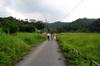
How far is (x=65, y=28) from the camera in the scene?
134m

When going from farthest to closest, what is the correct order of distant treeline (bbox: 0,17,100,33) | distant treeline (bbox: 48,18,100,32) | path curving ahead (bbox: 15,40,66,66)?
distant treeline (bbox: 48,18,100,32)
distant treeline (bbox: 0,17,100,33)
path curving ahead (bbox: 15,40,66,66)

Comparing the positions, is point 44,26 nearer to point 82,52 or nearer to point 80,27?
point 80,27

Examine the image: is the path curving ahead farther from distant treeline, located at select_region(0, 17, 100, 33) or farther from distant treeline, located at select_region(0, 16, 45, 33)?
distant treeline, located at select_region(0, 17, 100, 33)

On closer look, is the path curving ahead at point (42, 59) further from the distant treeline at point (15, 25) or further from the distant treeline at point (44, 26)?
the distant treeline at point (44, 26)

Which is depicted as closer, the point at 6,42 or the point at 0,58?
the point at 0,58

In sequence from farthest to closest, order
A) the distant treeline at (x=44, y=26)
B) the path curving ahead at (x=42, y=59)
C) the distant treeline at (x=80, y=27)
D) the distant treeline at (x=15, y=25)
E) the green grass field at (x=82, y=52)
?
the distant treeline at (x=80, y=27), the distant treeline at (x=44, y=26), the distant treeline at (x=15, y=25), the green grass field at (x=82, y=52), the path curving ahead at (x=42, y=59)

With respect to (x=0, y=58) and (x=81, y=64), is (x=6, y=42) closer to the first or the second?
(x=0, y=58)

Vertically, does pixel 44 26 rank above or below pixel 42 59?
above

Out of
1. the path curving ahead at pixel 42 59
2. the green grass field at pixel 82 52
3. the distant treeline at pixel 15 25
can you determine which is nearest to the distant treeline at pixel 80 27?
the distant treeline at pixel 15 25

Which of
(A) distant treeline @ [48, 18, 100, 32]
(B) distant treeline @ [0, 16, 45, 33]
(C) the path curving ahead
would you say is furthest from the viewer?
(A) distant treeline @ [48, 18, 100, 32]

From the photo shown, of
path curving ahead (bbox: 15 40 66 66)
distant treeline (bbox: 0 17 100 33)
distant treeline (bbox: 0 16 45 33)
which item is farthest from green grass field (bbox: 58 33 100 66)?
distant treeline (bbox: 0 17 100 33)

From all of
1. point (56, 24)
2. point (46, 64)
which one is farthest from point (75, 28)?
point (46, 64)

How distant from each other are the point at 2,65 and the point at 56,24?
15889cm

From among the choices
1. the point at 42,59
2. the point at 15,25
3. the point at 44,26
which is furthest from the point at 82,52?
the point at 44,26
